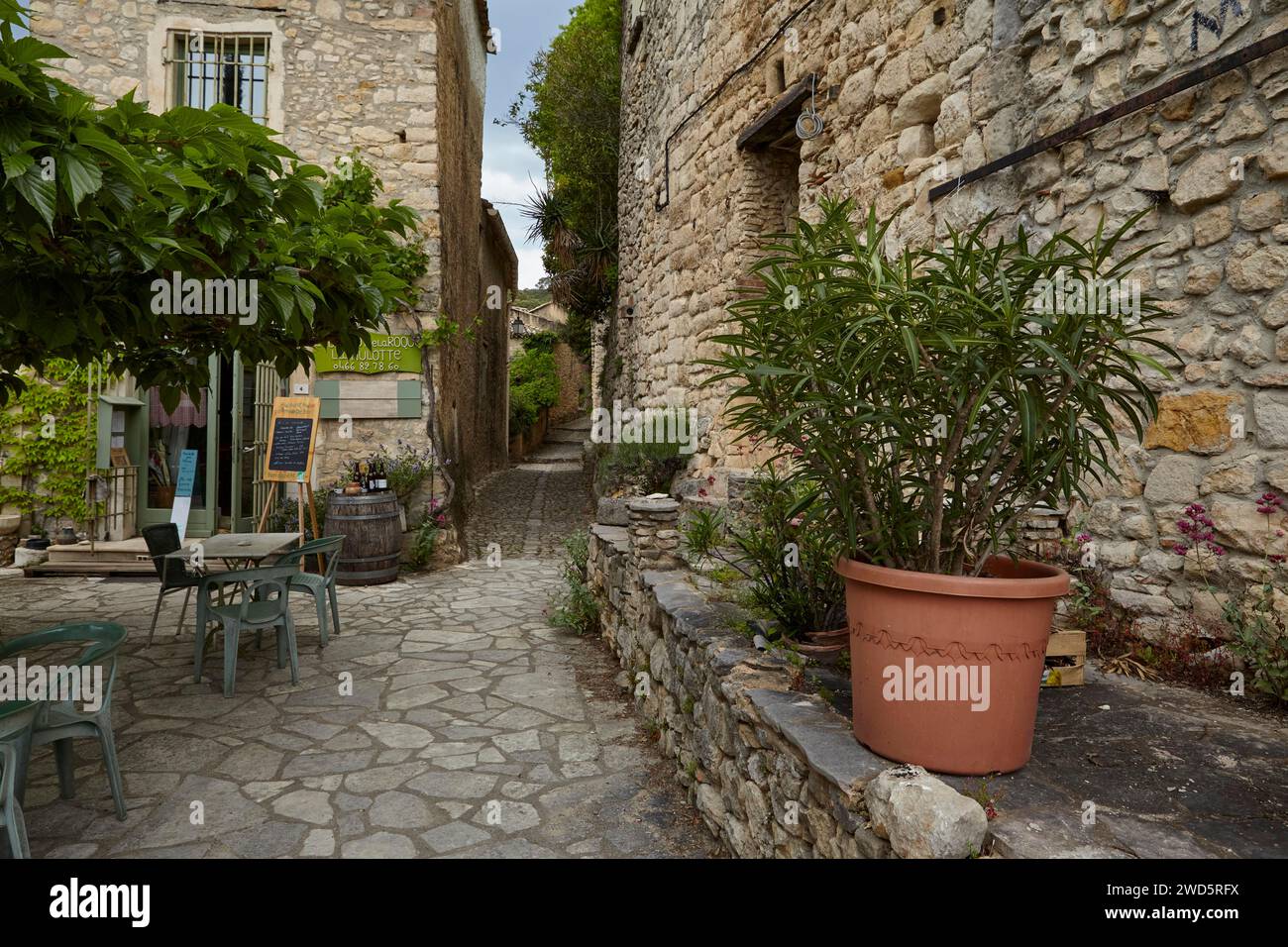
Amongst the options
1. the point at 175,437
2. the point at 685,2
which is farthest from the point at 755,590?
the point at 175,437

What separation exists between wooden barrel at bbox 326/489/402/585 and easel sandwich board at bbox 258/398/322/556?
21 cm

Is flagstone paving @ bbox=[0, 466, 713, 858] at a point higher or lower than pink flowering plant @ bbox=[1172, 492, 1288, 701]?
lower

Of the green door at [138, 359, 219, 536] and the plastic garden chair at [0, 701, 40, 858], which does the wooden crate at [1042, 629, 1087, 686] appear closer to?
the plastic garden chair at [0, 701, 40, 858]

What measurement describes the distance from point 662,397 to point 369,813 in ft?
16.4

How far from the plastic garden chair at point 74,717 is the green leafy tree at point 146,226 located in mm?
986

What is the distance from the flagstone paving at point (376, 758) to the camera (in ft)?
8.22

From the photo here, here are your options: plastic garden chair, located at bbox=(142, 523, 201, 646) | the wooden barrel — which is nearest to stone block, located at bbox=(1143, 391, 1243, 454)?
plastic garden chair, located at bbox=(142, 523, 201, 646)

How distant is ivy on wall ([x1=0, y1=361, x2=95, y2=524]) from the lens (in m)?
6.89

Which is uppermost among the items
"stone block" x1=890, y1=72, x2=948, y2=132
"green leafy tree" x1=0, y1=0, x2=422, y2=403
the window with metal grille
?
the window with metal grille

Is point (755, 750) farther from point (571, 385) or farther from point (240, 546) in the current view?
point (571, 385)

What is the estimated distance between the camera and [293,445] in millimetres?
6605

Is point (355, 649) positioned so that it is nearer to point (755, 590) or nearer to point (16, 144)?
point (755, 590)

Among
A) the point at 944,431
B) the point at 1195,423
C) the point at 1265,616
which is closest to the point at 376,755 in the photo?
the point at 944,431

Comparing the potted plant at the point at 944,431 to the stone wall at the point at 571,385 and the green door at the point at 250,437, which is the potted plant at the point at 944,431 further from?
the stone wall at the point at 571,385
